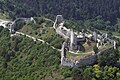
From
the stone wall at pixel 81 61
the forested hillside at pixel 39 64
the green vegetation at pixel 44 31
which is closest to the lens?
A: the forested hillside at pixel 39 64

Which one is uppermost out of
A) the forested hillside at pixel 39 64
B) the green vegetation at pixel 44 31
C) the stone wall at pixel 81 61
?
the green vegetation at pixel 44 31

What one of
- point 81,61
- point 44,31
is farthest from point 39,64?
point 44,31

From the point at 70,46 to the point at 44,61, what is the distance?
6.53m

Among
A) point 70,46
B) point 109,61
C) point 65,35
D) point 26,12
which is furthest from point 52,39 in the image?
point 26,12

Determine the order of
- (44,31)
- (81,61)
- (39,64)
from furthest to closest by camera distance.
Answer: (44,31)
(39,64)
(81,61)

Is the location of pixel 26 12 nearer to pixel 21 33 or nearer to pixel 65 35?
pixel 21 33

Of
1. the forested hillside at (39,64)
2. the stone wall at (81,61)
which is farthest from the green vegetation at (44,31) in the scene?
the stone wall at (81,61)

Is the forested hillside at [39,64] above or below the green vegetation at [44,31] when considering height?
below

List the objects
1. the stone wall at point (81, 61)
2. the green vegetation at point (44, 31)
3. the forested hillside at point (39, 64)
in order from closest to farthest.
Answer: the forested hillside at point (39, 64) → the stone wall at point (81, 61) → the green vegetation at point (44, 31)

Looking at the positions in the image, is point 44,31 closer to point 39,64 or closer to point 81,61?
point 39,64

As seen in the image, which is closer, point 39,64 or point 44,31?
point 39,64

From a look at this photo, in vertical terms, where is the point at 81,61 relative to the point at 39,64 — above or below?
above

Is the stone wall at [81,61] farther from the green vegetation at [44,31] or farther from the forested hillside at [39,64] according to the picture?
the green vegetation at [44,31]

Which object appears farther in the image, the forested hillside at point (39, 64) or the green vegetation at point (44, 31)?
the green vegetation at point (44, 31)
